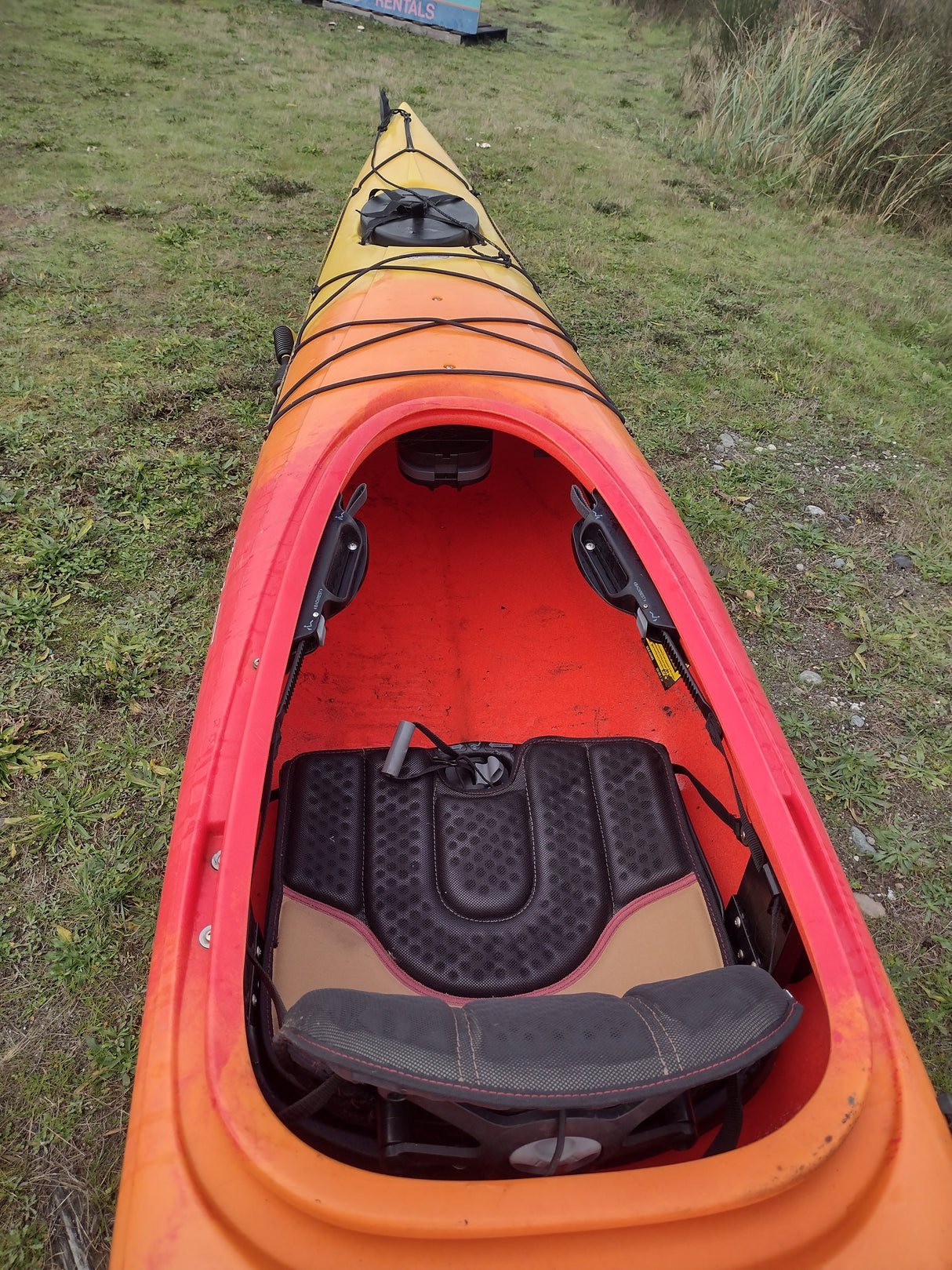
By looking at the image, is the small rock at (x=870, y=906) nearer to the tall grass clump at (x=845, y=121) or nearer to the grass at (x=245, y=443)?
the grass at (x=245, y=443)

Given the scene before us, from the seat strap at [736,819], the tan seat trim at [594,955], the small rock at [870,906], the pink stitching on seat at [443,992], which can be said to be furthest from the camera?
the small rock at [870,906]

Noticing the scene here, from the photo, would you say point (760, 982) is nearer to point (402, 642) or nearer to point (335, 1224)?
point (335, 1224)

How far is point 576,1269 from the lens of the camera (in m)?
0.90

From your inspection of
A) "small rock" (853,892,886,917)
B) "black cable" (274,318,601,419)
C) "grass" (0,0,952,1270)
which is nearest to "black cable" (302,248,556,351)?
"black cable" (274,318,601,419)

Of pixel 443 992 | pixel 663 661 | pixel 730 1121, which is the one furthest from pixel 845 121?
pixel 730 1121

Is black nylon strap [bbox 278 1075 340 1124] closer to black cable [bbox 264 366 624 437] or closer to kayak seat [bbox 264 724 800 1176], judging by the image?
kayak seat [bbox 264 724 800 1176]

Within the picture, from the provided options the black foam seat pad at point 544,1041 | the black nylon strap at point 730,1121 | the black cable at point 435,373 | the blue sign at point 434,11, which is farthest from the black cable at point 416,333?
the blue sign at point 434,11

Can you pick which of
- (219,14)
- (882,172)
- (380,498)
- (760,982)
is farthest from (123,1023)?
(219,14)

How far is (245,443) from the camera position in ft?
11.0

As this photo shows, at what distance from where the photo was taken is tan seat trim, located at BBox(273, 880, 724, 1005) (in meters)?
1.57

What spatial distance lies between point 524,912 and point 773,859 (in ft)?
2.37

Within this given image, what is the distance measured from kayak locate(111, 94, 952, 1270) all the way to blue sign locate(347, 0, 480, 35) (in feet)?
31.2

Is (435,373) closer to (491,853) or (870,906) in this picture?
(491,853)

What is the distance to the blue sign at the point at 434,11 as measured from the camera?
32.8 feet
